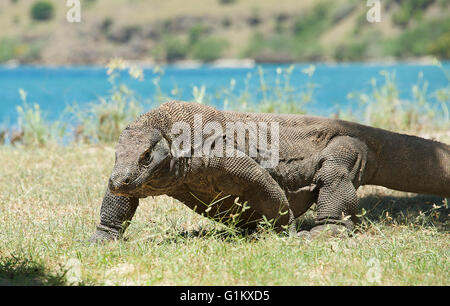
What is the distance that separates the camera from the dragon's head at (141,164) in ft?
10.1

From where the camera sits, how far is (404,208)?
4836 millimetres

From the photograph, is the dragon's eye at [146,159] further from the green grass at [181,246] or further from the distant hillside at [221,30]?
the distant hillside at [221,30]

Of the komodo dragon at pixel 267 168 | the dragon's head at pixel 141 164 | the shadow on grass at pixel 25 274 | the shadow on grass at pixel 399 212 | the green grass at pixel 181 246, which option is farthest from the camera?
the shadow on grass at pixel 399 212

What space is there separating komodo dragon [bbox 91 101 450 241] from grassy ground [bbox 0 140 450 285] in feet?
0.59

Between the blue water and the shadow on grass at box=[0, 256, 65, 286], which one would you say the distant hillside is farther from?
the shadow on grass at box=[0, 256, 65, 286]

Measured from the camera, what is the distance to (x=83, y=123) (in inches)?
310

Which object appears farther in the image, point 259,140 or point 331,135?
point 331,135

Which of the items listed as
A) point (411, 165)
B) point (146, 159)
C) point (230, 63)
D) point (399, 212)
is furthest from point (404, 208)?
point (230, 63)

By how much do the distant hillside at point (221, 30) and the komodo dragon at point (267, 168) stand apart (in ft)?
143

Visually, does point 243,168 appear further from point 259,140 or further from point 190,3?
point 190,3

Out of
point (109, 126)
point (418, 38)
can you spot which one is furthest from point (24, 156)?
point (418, 38)

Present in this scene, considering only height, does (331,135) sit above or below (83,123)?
above

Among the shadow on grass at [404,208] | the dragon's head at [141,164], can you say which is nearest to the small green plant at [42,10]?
the shadow on grass at [404,208]
